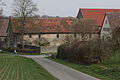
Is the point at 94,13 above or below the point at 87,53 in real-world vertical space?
above

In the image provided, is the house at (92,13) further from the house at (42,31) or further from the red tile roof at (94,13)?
the house at (42,31)

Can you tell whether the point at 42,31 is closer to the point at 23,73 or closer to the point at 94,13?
the point at 94,13

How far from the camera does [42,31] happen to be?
3039 inches

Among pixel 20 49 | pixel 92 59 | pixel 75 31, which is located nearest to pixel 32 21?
pixel 20 49

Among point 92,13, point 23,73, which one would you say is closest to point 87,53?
point 23,73

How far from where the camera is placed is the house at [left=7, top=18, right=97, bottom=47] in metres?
76.2

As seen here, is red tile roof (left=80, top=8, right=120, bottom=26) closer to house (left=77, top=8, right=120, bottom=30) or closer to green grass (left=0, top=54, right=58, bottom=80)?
house (left=77, top=8, right=120, bottom=30)

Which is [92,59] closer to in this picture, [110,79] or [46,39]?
[110,79]

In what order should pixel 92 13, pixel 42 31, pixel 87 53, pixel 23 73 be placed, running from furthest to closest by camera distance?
pixel 92 13
pixel 42 31
pixel 87 53
pixel 23 73

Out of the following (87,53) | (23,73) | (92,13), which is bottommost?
(23,73)

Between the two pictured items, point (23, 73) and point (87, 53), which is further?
point (87, 53)

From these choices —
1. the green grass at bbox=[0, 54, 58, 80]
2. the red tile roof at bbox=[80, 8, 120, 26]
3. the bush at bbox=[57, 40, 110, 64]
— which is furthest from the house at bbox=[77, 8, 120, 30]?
the green grass at bbox=[0, 54, 58, 80]

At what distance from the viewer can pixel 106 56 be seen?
35.2 meters

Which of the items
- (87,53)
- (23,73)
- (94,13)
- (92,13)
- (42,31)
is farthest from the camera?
(94,13)
